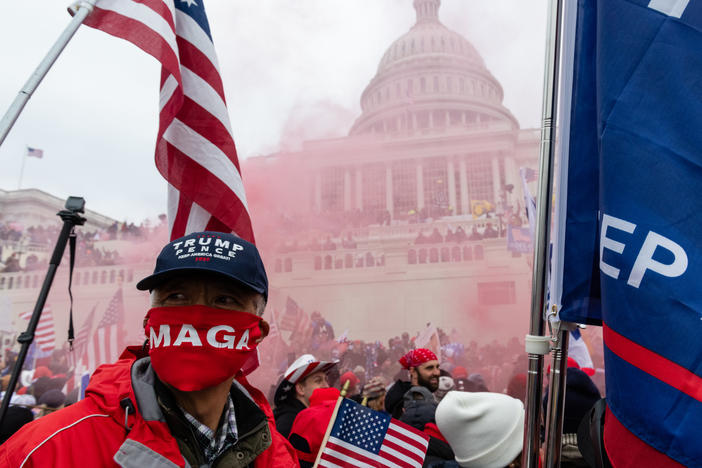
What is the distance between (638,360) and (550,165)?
2.07 feet

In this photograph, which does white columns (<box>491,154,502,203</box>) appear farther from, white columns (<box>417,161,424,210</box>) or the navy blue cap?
the navy blue cap

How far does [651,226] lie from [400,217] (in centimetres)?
2986

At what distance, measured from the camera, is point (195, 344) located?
1.23 metres

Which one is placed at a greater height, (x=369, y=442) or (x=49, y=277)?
(x=49, y=277)

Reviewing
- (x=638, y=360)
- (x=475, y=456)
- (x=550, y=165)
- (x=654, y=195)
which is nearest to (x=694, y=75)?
(x=654, y=195)

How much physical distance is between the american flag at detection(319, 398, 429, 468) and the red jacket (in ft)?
3.46

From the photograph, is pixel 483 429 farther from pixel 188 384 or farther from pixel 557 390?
pixel 188 384

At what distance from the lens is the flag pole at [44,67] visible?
175 centimetres

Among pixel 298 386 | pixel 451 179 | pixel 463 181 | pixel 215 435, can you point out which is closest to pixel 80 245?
pixel 451 179

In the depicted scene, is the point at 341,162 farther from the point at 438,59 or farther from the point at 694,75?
the point at 694,75

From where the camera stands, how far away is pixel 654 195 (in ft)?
3.67

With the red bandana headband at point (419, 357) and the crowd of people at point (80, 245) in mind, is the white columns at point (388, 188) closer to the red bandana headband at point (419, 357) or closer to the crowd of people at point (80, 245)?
the crowd of people at point (80, 245)

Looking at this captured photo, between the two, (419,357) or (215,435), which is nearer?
(215,435)

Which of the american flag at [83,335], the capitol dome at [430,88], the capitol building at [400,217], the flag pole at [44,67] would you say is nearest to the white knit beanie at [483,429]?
the flag pole at [44,67]
